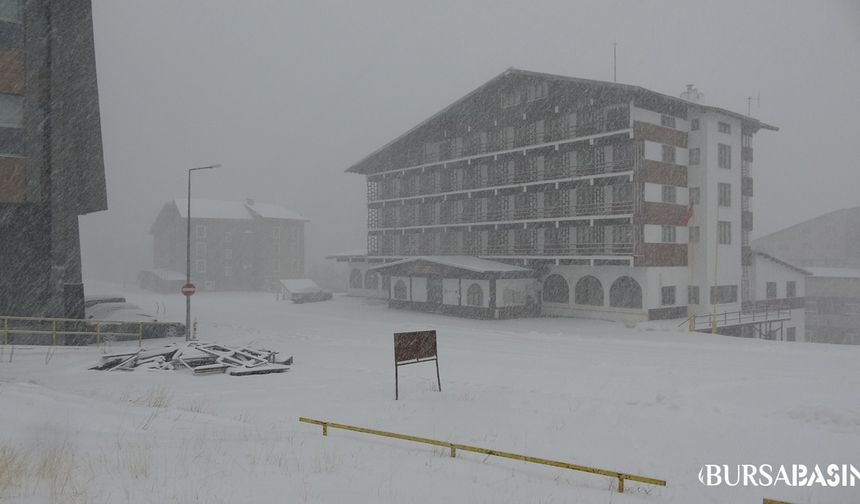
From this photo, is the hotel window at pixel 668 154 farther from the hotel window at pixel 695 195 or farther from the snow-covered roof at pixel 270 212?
the snow-covered roof at pixel 270 212

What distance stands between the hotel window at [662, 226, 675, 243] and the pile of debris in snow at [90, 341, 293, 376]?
24.5 metres

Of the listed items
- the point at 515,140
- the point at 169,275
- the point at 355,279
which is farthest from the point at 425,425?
the point at 169,275

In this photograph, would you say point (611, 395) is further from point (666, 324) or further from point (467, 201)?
point (467, 201)

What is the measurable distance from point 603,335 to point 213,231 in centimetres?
5264

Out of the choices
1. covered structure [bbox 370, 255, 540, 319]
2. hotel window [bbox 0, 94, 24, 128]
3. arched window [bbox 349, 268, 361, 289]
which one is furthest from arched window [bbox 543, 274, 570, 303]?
hotel window [bbox 0, 94, 24, 128]

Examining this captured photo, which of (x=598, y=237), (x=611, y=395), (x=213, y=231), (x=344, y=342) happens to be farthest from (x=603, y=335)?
(x=213, y=231)

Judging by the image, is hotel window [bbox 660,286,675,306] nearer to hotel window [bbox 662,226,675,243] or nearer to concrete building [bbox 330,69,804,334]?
concrete building [bbox 330,69,804,334]

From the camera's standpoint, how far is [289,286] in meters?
50.2

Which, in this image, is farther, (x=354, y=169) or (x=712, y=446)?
(x=354, y=169)

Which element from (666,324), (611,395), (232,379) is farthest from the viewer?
(666,324)

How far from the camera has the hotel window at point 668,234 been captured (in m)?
33.6

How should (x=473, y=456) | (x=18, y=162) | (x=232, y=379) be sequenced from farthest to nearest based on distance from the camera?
1. (x=18, y=162)
2. (x=232, y=379)
3. (x=473, y=456)

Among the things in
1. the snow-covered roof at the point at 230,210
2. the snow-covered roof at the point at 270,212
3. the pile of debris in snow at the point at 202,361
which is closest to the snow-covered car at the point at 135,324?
the pile of debris in snow at the point at 202,361

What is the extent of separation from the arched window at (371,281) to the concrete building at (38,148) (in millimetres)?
30759
